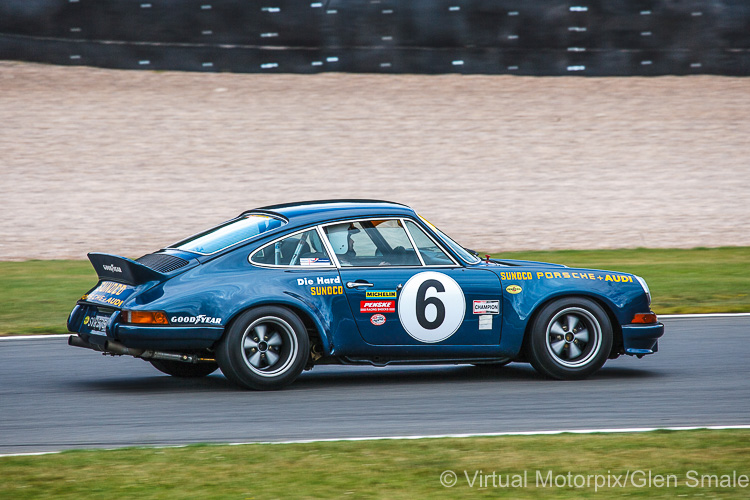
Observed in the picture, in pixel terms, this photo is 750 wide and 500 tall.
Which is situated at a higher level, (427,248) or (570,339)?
(427,248)

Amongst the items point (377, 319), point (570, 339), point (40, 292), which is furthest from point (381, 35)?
point (377, 319)

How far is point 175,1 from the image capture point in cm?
2006

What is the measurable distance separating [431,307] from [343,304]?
66 cm

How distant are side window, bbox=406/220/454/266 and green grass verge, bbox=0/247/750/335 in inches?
173

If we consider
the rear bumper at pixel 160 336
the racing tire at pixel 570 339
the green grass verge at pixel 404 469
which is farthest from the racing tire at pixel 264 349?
the racing tire at pixel 570 339

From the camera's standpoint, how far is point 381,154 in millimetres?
20672

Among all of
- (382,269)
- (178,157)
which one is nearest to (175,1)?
(178,157)

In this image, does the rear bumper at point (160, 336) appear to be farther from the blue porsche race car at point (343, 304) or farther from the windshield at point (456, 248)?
the windshield at point (456, 248)

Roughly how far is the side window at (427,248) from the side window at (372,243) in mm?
63

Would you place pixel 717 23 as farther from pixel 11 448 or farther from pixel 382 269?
pixel 11 448

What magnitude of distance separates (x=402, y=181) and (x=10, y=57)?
923 centimetres

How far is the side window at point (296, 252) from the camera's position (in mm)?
7539

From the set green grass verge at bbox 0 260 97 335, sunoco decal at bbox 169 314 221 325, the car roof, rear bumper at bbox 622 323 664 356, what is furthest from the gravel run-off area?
sunoco decal at bbox 169 314 221 325

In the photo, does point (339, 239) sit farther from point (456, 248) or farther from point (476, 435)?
point (476, 435)
